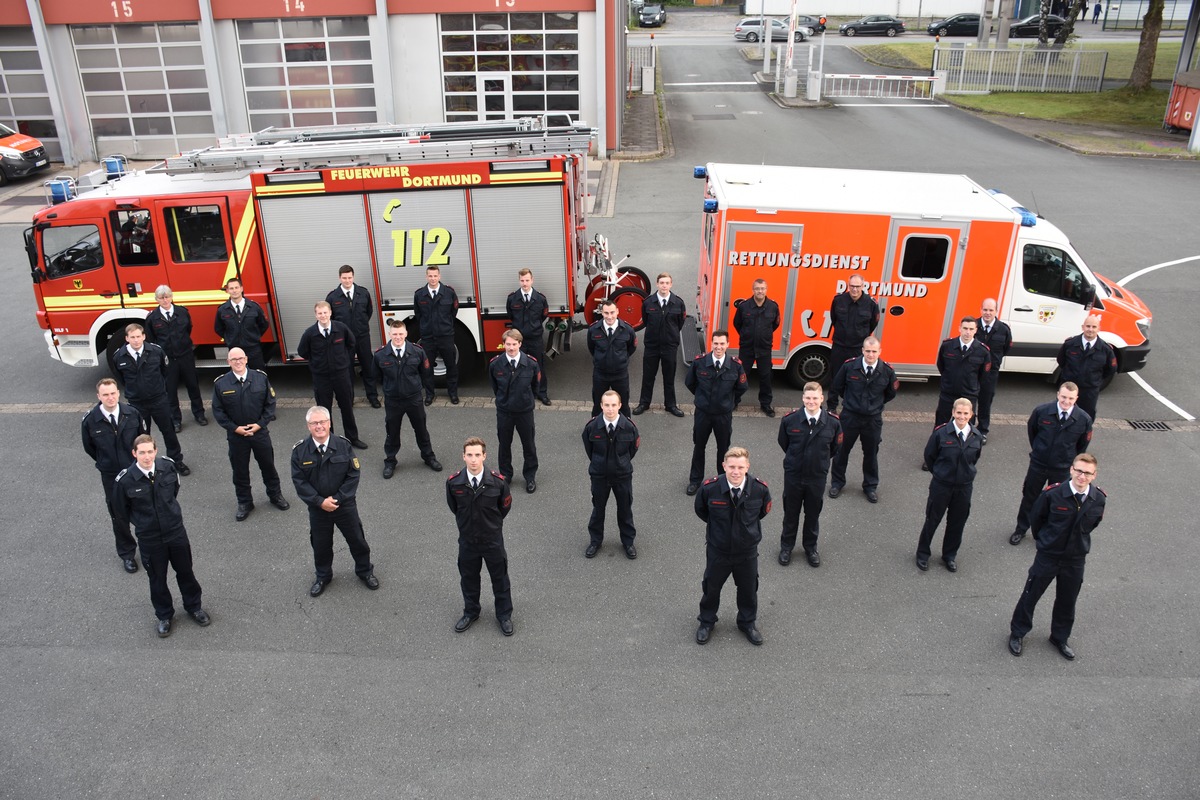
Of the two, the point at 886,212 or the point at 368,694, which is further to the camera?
the point at 886,212

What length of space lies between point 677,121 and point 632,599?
24.2 metres

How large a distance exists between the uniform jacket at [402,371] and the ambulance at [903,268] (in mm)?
3788

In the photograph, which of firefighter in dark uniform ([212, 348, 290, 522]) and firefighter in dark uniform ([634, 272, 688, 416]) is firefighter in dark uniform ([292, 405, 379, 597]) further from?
firefighter in dark uniform ([634, 272, 688, 416])

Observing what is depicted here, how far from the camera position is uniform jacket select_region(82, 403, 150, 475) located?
24.7 ft

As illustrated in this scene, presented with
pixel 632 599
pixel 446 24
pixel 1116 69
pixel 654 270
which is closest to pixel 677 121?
pixel 446 24

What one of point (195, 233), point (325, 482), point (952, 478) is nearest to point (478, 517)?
point (325, 482)

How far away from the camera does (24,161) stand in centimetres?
2200

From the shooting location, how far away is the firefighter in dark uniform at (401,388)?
9008mm

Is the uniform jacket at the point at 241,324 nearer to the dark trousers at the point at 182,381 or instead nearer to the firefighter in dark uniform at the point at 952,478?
the dark trousers at the point at 182,381

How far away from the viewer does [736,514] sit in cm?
639

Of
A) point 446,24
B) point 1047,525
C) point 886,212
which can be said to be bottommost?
point 1047,525

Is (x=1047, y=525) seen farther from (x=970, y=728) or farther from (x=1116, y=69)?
(x=1116, y=69)

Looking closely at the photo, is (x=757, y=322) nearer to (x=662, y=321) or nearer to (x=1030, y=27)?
(x=662, y=321)

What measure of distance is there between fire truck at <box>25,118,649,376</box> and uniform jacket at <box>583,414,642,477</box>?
3.73 metres
